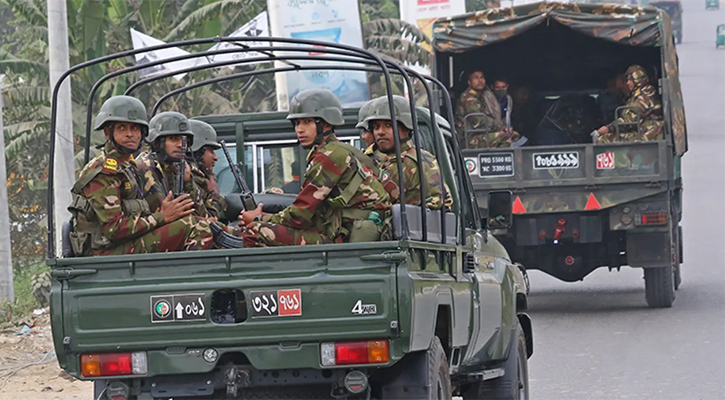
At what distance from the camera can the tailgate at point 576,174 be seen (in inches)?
546

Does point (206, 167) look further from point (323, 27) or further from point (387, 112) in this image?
point (323, 27)

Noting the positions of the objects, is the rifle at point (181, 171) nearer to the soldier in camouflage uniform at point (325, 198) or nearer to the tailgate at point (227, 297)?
the soldier in camouflage uniform at point (325, 198)

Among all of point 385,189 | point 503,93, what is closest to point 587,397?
point 385,189

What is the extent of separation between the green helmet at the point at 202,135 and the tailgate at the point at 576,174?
19.6 feet

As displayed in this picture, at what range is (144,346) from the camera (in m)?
5.96

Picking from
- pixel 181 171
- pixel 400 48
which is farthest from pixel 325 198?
pixel 400 48

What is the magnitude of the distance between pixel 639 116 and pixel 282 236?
9006 millimetres

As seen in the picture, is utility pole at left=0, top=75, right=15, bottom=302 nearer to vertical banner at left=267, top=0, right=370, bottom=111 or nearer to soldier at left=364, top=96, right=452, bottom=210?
vertical banner at left=267, top=0, right=370, bottom=111

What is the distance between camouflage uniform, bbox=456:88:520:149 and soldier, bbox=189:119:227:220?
706cm

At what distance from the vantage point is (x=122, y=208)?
6.67 metres

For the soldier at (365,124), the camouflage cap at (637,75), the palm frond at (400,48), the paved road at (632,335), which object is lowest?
the paved road at (632,335)

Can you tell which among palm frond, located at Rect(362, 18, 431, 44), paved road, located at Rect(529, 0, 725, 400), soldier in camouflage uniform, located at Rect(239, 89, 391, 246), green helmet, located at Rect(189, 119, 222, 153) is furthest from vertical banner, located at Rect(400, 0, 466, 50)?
soldier in camouflage uniform, located at Rect(239, 89, 391, 246)

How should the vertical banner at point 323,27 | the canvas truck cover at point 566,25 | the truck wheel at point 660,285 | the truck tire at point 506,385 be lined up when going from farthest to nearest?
the vertical banner at point 323,27
the canvas truck cover at point 566,25
the truck wheel at point 660,285
the truck tire at point 506,385

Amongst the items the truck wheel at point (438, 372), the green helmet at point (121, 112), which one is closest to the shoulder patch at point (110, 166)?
the green helmet at point (121, 112)
